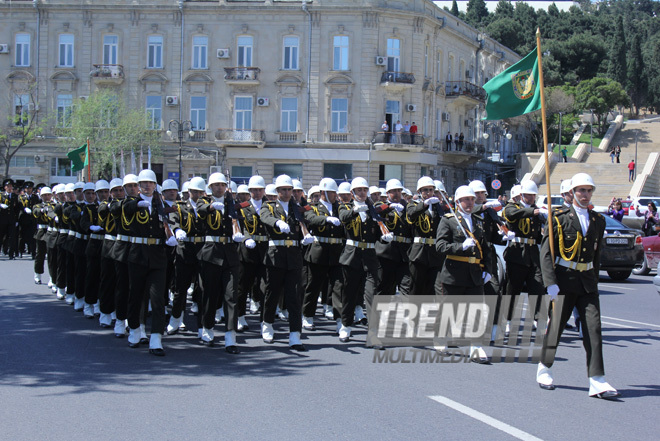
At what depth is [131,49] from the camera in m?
44.5

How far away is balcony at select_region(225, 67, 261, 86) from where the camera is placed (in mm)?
43781

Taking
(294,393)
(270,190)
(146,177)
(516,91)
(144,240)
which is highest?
Answer: (516,91)

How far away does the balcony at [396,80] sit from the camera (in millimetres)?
43750

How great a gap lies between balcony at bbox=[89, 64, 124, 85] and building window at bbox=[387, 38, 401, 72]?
Result: 52.1 ft

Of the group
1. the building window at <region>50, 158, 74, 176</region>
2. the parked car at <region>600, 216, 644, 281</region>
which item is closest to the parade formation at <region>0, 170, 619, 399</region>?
the parked car at <region>600, 216, 644, 281</region>

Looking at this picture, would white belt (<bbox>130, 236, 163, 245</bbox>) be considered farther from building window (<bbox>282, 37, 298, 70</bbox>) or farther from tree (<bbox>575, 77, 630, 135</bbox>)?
tree (<bbox>575, 77, 630, 135</bbox>)

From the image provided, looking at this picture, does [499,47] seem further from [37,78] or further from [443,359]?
[443,359]

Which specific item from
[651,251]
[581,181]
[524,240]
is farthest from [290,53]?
[581,181]

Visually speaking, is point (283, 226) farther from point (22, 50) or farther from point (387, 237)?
point (22, 50)

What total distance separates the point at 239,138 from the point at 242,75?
145 inches

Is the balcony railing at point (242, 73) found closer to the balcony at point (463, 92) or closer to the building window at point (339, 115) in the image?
the building window at point (339, 115)

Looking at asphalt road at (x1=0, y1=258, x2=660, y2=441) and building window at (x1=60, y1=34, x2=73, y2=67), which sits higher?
building window at (x1=60, y1=34, x2=73, y2=67)

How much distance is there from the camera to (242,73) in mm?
43906

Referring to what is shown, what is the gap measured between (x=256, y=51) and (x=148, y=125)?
771cm
